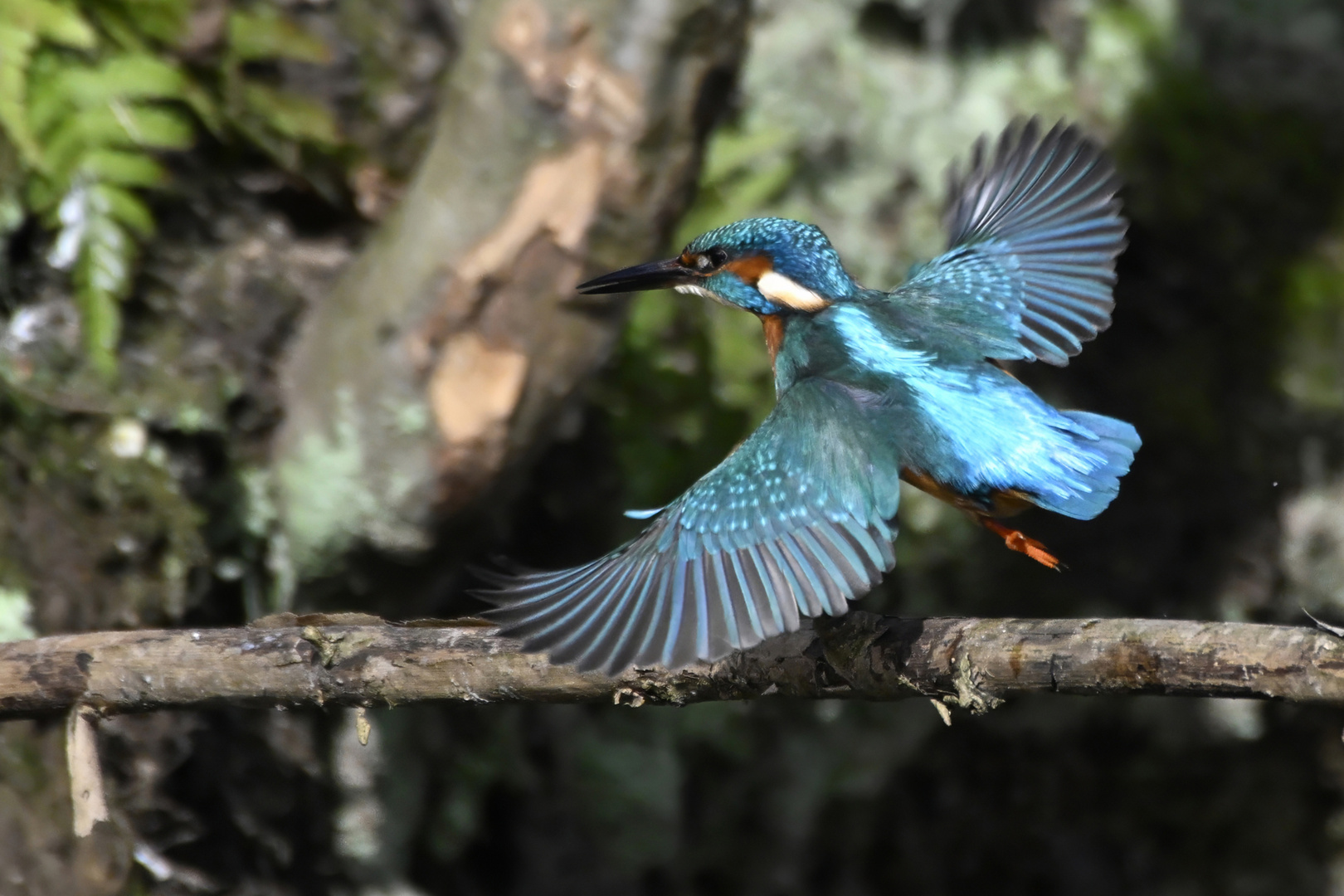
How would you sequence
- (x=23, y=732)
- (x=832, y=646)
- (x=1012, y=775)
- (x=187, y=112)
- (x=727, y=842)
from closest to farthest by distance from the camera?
(x=832, y=646), (x=23, y=732), (x=187, y=112), (x=727, y=842), (x=1012, y=775)

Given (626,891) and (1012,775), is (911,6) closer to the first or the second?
(1012,775)

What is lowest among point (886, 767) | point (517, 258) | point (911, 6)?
point (886, 767)

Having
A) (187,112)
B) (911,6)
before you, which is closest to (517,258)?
(187,112)

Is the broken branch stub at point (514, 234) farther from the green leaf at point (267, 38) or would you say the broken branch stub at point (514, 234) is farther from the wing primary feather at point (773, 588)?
the wing primary feather at point (773, 588)

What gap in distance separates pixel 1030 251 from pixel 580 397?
3.38 feet

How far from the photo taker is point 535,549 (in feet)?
12.1

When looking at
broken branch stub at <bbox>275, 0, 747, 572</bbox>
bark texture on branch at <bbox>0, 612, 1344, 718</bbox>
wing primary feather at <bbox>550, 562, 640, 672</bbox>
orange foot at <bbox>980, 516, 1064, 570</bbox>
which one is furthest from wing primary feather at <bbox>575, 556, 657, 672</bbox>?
broken branch stub at <bbox>275, 0, 747, 572</bbox>

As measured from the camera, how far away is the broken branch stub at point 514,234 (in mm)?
2957

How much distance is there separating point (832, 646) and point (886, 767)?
2153 mm

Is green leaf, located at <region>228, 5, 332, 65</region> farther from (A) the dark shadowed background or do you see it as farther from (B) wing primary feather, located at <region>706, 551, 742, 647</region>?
(B) wing primary feather, located at <region>706, 551, 742, 647</region>

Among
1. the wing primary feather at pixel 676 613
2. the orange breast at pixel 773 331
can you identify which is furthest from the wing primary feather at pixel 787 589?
the orange breast at pixel 773 331

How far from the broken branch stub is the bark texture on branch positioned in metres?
0.87

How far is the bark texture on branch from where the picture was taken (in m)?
1.83

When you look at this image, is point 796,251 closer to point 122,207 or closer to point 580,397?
point 580,397
